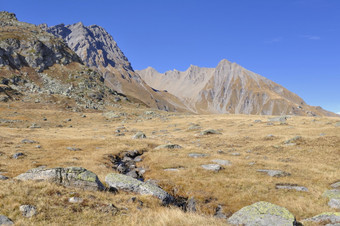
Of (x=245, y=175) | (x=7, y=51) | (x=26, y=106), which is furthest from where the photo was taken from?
(x=7, y=51)

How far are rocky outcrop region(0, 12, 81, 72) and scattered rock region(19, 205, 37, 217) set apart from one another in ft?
508

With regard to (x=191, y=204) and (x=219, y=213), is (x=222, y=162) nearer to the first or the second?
(x=191, y=204)

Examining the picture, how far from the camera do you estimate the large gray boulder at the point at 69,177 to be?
15.2m

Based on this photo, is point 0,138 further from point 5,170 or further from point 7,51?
point 7,51

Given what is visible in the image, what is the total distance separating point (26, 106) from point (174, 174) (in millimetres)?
102840

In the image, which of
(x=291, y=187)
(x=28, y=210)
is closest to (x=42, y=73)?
(x=28, y=210)

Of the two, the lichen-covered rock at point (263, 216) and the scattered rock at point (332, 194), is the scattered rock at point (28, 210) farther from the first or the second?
the scattered rock at point (332, 194)

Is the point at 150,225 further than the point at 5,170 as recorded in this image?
No

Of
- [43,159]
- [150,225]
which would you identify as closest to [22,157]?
[43,159]

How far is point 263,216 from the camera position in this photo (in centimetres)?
1201

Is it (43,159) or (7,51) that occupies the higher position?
(7,51)

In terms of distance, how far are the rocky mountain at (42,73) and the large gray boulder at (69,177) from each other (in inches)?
4100

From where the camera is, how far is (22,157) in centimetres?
2791

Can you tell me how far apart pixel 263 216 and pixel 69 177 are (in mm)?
12660
